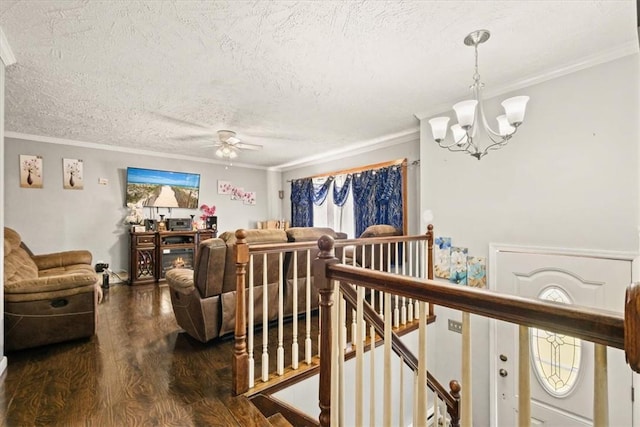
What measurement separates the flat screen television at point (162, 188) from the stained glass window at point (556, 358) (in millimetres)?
5789

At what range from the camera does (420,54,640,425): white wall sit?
2.26 metres

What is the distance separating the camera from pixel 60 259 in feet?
13.4

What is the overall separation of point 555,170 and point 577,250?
0.70 m

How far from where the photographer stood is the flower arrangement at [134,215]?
5184 mm

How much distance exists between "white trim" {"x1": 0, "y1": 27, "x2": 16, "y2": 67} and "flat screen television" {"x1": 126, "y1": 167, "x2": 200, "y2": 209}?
309 cm

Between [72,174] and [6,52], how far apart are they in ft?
10.4

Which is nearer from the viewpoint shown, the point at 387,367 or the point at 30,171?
the point at 387,367

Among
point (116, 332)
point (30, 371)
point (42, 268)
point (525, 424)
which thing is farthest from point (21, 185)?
point (525, 424)

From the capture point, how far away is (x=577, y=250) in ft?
7.98

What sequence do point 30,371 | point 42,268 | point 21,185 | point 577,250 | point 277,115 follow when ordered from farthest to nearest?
point 21,185
point 42,268
point 277,115
point 577,250
point 30,371

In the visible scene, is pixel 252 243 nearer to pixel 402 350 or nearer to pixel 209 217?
pixel 402 350

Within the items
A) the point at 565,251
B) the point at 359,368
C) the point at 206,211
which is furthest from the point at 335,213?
the point at 359,368

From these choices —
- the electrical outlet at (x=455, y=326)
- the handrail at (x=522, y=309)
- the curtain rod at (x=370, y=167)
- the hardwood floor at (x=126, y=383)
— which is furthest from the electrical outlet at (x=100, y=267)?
the handrail at (x=522, y=309)

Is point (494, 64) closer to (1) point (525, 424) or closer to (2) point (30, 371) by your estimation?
(1) point (525, 424)
